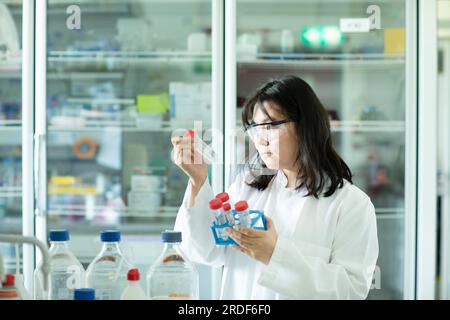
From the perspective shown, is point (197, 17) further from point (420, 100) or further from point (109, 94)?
point (420, 100)

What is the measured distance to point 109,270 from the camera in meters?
1.23

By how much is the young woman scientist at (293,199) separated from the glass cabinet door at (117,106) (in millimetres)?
1642

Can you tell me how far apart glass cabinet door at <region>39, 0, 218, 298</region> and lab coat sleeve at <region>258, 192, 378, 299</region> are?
185cm

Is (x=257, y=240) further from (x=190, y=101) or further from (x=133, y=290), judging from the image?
(x=190, y=101)

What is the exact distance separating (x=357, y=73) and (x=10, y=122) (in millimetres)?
1719

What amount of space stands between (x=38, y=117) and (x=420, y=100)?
5.22 feet

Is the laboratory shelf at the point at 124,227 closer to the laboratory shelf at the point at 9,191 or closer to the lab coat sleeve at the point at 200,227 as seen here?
the laboratory shelf at the point at 9,191

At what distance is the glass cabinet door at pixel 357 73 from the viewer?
2.85m

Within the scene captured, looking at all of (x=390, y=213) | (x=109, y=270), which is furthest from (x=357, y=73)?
(x=109, y=270)

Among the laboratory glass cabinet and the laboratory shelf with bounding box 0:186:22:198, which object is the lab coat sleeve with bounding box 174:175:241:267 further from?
the laboratory shelf with bounding box 0:186:22:198

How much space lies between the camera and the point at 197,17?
3.24m

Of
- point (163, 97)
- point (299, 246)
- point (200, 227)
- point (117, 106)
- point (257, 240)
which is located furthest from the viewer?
point (117, 106)

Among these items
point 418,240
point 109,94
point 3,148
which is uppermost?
point 109,94
